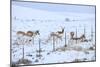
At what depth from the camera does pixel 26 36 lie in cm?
238

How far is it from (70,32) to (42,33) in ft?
1.14

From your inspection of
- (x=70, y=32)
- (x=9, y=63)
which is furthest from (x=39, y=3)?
(x=9, y=63)

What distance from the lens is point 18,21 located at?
234 cm

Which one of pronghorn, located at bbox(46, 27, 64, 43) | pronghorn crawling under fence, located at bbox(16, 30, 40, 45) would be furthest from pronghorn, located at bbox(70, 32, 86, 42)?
pronghorn crawling under fence, located at bbox(16, 30, 40, 45)

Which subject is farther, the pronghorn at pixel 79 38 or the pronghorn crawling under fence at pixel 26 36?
the pronghorn at pixel 79 38

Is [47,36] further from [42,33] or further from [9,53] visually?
[9,53]

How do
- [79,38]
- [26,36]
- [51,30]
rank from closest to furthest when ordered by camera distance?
[26,36] → [51,30] → [79,38]

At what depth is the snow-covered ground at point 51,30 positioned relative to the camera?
2.34 metres

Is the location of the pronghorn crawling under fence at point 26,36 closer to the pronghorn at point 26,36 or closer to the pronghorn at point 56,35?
the pronghorn at point 26,36

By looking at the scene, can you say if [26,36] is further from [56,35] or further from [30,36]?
[56,35]

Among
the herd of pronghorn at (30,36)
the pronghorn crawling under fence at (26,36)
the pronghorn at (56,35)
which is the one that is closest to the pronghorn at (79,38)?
the herd of pronghorn at (30,36)

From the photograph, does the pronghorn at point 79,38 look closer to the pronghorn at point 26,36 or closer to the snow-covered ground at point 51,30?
the snow-covered ground at point 51,30

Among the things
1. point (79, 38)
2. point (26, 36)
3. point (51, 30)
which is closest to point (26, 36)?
point (26, 36)

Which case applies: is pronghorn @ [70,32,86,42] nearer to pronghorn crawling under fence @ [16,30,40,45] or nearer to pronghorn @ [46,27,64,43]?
pronghorn @ [46,27,64,43]
